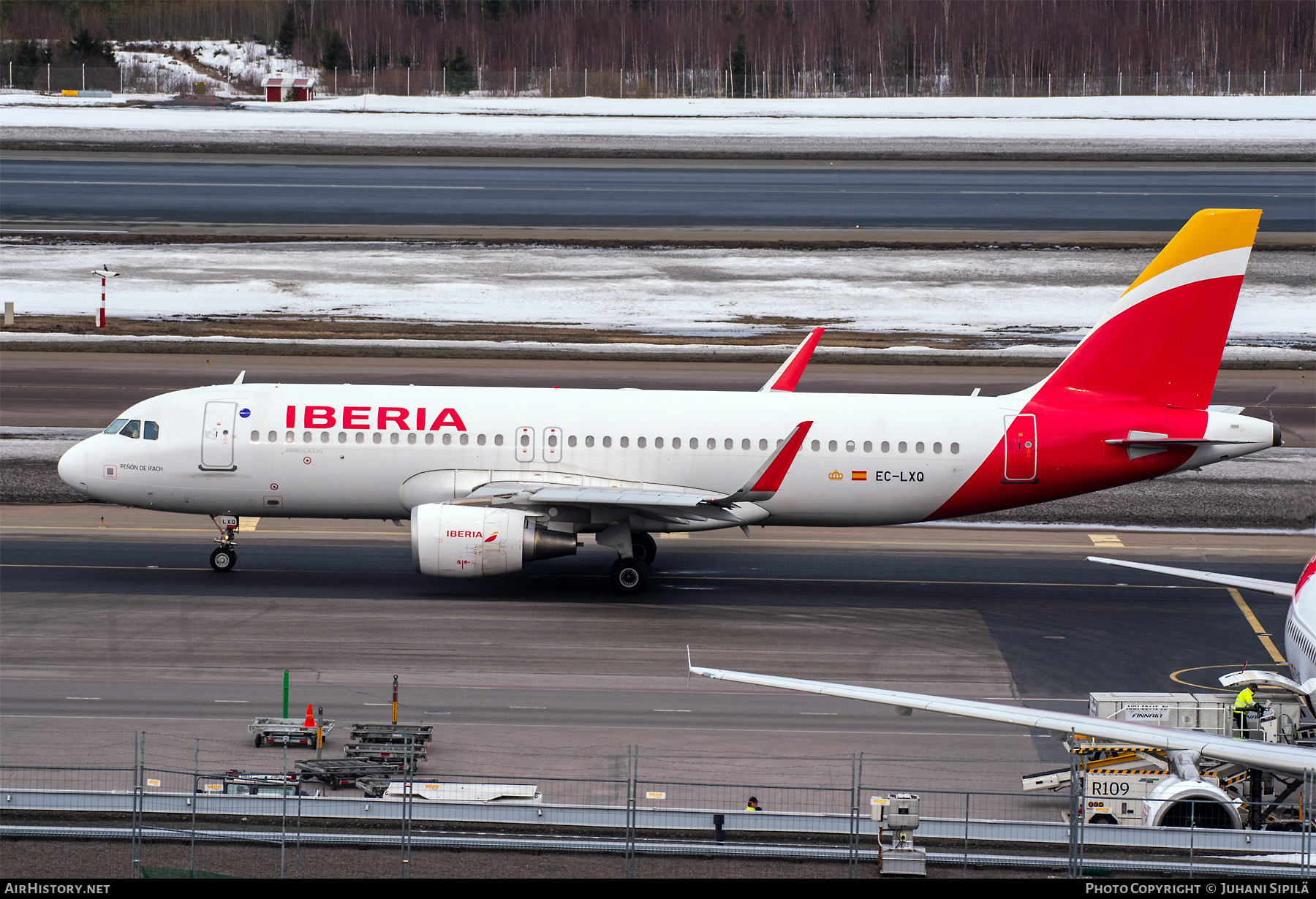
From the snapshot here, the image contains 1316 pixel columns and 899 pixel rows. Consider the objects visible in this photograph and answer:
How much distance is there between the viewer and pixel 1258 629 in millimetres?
33844

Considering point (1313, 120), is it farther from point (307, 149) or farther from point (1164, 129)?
point (307, 149)

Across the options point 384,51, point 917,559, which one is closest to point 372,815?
point 917,559

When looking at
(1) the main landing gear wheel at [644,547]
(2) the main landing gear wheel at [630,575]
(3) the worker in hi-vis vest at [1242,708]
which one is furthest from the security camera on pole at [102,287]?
(3) the worker in hi-vis vest at [1242,708]

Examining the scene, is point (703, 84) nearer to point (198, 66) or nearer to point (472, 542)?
point (198, 66)

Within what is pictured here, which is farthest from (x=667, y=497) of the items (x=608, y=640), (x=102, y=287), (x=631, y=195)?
(x=631, y=195)

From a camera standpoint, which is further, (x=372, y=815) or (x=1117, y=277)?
(x=1117, y=277)

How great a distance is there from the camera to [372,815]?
2069 cm

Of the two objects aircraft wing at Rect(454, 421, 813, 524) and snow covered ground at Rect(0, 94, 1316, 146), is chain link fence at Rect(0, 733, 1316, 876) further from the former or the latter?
snow covered ground at Rect(0, 94, 1316, 146)

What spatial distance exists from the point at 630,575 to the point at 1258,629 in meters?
14.6

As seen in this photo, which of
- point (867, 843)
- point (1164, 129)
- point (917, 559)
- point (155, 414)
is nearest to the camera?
point (867, 843)

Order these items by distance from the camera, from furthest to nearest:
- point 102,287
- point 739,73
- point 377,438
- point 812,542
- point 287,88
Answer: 1. point 739,73
2. point 287,88
3. point 102,287
4. point 812,542
5. point 377,438

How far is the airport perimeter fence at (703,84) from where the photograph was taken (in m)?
153

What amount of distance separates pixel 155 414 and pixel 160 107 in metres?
110

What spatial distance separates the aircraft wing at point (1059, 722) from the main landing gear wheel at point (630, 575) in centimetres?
1731
